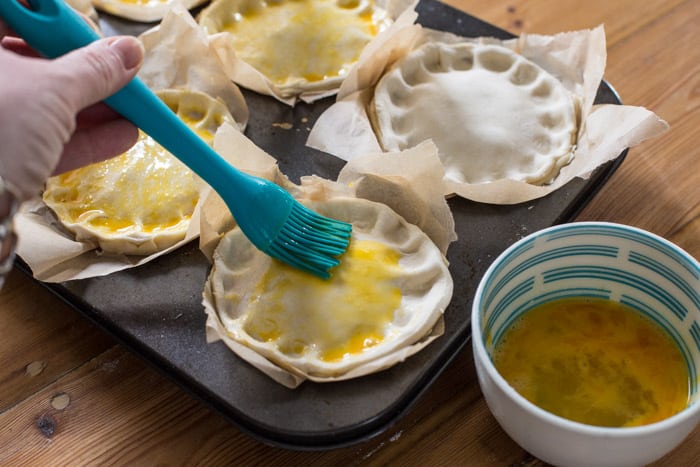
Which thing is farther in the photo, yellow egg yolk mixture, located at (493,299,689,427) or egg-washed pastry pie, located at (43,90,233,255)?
egg-washed pastry pie, located at (43,90,233,255)

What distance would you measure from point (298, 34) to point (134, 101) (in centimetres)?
55

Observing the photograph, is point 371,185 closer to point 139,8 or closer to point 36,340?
point 36,340

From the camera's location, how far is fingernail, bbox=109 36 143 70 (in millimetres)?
880

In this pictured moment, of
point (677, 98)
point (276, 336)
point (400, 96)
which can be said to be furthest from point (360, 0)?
point (276, 336)

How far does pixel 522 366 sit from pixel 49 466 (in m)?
0.56

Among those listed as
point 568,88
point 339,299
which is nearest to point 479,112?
point 568,88

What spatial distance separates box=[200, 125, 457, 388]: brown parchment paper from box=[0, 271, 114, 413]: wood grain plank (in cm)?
20

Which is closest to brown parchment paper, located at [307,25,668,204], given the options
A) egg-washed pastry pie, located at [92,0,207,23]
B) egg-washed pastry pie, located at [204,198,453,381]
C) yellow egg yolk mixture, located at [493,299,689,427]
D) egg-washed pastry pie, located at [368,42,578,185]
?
egg-washed pastry pie, located at [368,42,578,185]

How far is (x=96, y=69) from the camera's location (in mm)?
852

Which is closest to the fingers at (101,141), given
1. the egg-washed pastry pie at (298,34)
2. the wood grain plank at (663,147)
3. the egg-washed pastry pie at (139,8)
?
the egg-washed pastry pie at (298,34)

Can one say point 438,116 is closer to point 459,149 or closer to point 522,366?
point 459,149

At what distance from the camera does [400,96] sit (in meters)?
1.36

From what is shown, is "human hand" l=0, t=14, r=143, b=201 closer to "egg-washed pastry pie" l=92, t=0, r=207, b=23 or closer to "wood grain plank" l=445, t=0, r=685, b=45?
"egg-washed pastry pie" l=92, t=0, r=207, b=23

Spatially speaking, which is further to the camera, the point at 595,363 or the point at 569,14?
the point at 569,14
